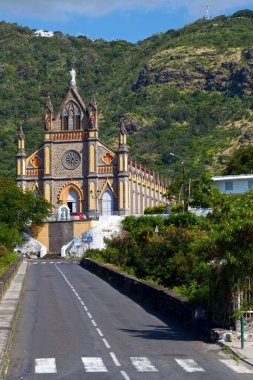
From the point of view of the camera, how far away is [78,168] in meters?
106

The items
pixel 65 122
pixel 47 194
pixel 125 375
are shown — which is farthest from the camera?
pixel 65 122

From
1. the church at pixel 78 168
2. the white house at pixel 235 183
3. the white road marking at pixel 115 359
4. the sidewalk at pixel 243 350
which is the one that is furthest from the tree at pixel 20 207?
the white road marking at pixel 115 359

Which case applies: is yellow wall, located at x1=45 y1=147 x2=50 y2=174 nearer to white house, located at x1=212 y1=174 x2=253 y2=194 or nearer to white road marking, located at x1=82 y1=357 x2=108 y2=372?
white house, located at x1=212 y1=174 x2=253 y2=194

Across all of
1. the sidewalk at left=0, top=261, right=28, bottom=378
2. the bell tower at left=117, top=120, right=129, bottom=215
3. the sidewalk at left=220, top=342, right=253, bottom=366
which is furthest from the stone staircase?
the sidewalk at left=220, top=342, right=253, bottom=366

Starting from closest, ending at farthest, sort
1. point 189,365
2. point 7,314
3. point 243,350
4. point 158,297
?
point 189,365 < point 243,350 < point 7,314 < point 158,297

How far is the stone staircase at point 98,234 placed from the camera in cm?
9250

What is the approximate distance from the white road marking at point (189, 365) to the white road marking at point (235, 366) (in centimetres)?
77

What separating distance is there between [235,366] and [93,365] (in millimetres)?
3366

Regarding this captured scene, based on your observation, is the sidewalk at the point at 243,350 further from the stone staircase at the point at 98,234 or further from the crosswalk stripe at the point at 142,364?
the stone staircase at the point at 98,234

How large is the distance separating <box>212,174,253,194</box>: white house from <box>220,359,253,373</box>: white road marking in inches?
2594

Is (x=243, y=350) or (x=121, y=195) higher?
(x=121, y=195)

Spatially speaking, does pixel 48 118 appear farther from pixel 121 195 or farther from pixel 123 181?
pixel 121 195

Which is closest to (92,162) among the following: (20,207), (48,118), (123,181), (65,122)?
(123,181)

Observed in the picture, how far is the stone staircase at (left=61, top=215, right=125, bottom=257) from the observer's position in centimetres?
9250
